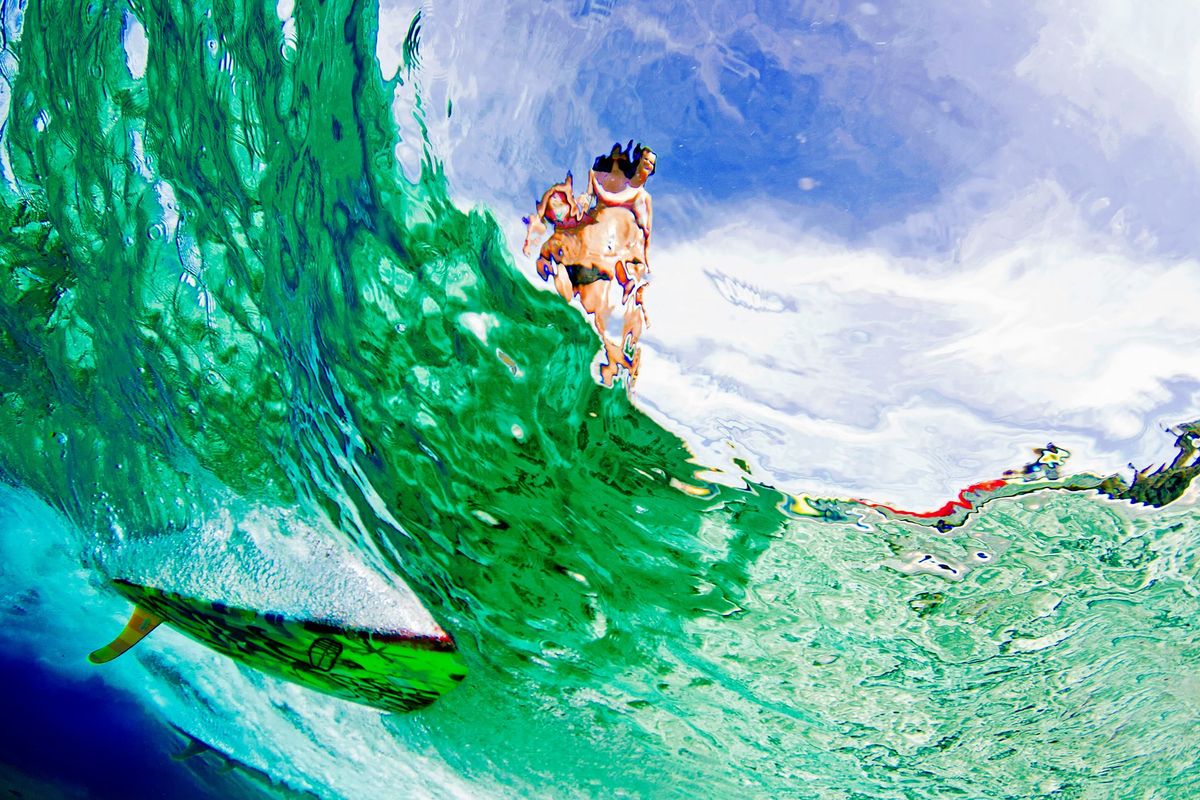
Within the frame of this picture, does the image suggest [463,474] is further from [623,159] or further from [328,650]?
[328,650]

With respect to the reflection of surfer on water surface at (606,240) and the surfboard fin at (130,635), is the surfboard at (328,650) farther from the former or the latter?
the reflection of surfer on water surface at (606,240)

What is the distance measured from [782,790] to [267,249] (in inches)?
404

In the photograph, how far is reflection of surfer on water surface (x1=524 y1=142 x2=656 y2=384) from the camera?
11.9 feet

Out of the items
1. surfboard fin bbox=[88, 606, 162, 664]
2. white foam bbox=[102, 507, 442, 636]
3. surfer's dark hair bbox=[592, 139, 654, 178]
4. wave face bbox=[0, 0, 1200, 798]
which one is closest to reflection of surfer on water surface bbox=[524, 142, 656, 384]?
surfer's dark hair bbox=[592, 139, 654, 178]

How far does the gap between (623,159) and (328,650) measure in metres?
7.32

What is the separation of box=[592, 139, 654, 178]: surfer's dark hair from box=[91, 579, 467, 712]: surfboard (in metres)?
6.49

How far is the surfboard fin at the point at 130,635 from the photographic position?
1106 centimetres

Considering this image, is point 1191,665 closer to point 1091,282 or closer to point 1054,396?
point 1054,396

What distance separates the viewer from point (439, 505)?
21.5 feet

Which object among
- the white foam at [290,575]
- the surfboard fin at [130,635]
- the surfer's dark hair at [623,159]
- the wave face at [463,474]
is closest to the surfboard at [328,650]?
the white foam at [290,575]

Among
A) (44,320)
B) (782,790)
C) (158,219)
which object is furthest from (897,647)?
(44,320)

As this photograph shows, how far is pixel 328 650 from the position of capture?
825cm

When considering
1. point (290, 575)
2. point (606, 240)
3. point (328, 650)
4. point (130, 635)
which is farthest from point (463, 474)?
point (130, 635)

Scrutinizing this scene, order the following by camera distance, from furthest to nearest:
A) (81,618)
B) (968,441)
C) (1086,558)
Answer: (81,618), (1086,558), (968,441)
